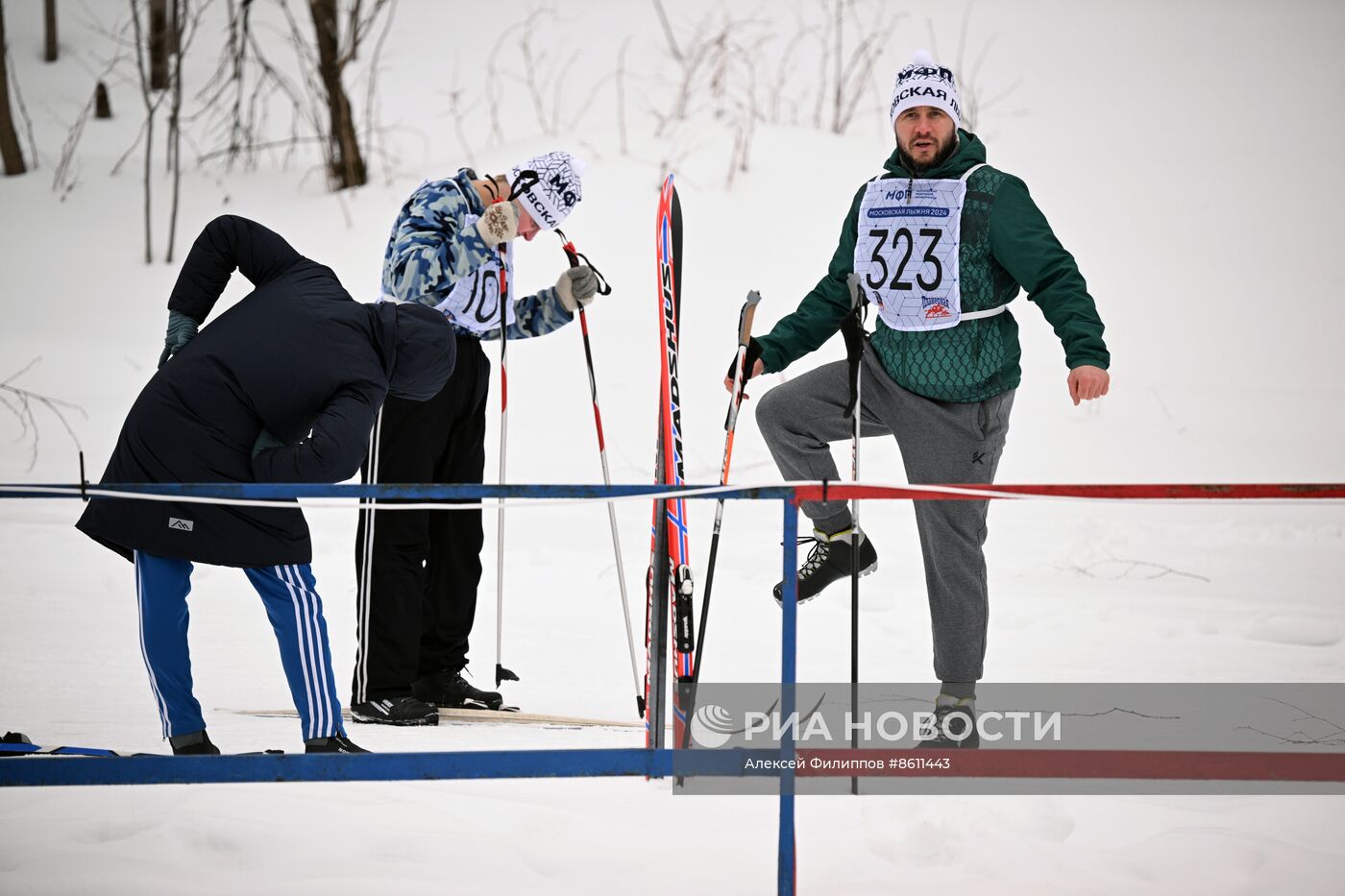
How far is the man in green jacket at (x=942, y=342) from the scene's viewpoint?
3295mm

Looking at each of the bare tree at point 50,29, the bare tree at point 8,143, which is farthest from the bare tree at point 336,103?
the bare tree at point 50,29

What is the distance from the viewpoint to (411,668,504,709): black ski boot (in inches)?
169

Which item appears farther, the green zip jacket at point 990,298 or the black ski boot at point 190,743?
the green zip jacket at point 990,298

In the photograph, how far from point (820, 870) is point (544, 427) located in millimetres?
5495

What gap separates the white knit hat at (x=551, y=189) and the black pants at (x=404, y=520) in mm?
459

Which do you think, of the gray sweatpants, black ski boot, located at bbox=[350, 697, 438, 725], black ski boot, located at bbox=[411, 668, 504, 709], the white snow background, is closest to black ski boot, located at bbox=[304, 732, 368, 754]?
the white snow background

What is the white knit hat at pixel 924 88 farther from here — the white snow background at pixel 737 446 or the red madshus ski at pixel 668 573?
the white snow background at pixel 737 446

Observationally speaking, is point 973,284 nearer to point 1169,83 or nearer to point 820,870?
point 820,870

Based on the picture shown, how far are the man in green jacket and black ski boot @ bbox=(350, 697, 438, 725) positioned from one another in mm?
1278

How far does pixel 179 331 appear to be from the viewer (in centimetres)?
337

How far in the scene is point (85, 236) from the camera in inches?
404

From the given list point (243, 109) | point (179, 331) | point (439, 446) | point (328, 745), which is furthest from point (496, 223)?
point (243, 109)

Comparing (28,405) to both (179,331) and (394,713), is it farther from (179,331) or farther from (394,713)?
(179,331)

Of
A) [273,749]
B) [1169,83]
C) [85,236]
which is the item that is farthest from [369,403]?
[1169,83]
